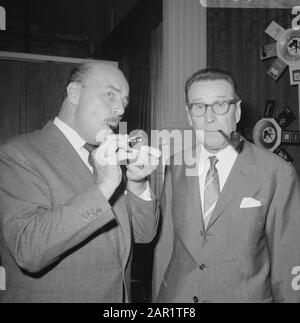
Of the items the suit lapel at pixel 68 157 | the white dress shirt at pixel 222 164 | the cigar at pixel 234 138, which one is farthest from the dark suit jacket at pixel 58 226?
the cigar at pixel 234 138

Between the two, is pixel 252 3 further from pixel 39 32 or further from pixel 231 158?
pixel 39 32

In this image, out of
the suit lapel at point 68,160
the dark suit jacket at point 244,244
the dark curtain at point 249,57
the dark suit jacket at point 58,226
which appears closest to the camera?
the dark suit jacket at point 58,226

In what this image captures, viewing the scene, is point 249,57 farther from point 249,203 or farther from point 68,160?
point 68,160

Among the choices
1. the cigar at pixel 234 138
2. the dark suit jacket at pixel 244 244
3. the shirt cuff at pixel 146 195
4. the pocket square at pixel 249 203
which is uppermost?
the cigar at pixel 234 138

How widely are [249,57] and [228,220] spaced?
170 cm

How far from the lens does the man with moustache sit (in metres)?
0.81

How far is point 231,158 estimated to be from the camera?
3.99 ft

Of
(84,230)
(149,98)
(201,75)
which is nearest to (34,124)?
(149,98)

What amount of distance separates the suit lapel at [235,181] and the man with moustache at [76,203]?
0.23 meters

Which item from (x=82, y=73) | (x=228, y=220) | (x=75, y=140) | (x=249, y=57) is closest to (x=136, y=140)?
(x=75, y=140)

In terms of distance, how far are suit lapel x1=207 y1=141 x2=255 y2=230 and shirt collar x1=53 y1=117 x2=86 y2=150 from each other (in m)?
0.52

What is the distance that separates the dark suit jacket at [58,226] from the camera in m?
0.80

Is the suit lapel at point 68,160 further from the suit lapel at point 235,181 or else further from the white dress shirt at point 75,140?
the suit lapel at point 235,181
